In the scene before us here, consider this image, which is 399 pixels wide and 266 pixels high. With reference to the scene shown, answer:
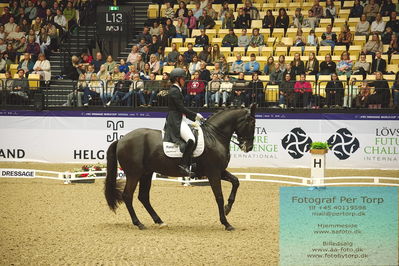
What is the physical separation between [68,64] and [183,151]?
46.1 feet

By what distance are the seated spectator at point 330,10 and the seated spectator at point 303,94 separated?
15.1 feet

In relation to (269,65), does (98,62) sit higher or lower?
lower

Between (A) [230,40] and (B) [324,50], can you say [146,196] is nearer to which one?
(B) [324,50]

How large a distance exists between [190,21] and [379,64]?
23.3 feet

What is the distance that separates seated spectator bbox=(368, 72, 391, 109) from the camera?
67.4 feet

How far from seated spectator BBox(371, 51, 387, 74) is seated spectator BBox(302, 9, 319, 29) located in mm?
3097

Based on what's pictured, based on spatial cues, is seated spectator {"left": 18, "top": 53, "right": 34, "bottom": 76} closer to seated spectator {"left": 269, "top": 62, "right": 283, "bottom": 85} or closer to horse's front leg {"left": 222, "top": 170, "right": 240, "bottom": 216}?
seated spectator {"left": 269, "top": 62, "right": 283, "bottom": 85}

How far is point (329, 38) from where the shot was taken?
2364cm

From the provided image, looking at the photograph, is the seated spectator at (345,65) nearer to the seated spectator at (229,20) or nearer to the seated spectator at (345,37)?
the seated spectator at (345,37)

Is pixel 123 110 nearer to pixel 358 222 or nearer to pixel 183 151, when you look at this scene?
pixel 183 151

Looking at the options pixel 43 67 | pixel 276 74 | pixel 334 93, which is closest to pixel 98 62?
pixel 43 67

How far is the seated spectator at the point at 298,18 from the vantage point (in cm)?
2455

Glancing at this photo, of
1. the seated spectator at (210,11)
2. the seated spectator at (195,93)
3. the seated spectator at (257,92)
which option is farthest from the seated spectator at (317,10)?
the seated spectator at (195,93)

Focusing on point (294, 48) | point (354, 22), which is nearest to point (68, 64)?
point (294, 48)
